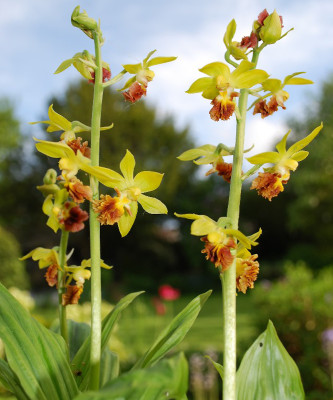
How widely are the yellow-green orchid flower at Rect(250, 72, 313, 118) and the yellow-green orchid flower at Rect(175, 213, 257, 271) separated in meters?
0.24

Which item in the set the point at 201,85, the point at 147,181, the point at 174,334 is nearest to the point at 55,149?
the point at 147,181

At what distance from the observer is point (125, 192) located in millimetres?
915

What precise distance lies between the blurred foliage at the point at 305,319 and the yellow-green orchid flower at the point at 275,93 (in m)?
3.26

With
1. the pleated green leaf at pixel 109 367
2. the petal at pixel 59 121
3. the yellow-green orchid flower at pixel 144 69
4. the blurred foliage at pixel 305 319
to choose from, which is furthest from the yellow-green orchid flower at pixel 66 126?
the blurred foliage at pixel 305 319

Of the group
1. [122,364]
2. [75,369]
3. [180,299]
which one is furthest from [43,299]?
[75,369]

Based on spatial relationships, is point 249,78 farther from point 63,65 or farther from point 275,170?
point 63,65

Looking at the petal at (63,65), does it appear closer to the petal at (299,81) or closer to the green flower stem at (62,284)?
the green flower stem at (62,284)

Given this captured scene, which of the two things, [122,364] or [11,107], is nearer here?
[122,364]

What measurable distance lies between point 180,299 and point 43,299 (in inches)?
157

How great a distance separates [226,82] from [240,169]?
0.16 meters

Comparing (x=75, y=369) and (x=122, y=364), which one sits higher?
(x=75, y=369)

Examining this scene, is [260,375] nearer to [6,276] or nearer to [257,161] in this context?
[257,161]

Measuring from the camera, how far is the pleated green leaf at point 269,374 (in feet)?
3.20

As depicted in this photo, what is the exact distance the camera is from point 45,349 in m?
0.86
